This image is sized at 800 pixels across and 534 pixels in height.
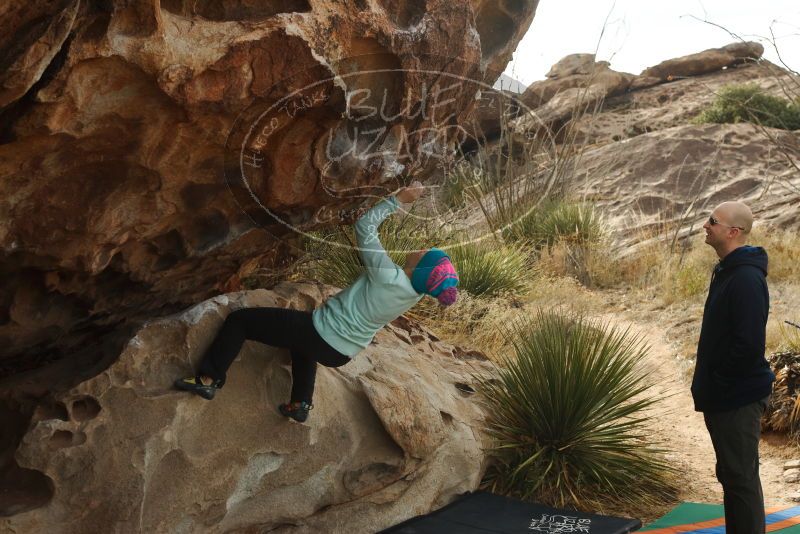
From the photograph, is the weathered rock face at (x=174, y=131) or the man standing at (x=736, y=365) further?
the man standing at (x=736, y=365)

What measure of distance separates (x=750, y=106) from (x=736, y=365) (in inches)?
587

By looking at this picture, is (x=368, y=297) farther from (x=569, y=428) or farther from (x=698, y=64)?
(x=698, y=64)

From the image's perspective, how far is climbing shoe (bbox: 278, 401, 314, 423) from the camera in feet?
14.1

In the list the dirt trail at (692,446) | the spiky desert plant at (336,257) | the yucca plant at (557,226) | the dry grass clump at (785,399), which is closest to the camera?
the dirt trail at (692,446)

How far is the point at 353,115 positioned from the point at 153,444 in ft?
5.92

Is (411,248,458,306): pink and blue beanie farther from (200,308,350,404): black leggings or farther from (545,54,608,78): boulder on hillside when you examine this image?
(545,54,608,78): boulder on hillside

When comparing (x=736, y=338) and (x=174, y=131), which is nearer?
(x=174, y=131)

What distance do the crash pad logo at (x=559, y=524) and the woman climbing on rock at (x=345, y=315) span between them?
5.17 feet

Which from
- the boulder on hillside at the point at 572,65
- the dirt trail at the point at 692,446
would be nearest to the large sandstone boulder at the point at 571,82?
the boulder on hillside at the point at 572,65

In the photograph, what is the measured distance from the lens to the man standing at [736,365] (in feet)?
13.1

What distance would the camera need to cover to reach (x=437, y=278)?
398cm

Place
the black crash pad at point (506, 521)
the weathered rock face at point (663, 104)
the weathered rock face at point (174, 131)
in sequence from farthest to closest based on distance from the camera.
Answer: the weathered rock face at point (663, 104) < the black crash pad at point (506, 521) < the weathered rock face at point (174, 131)

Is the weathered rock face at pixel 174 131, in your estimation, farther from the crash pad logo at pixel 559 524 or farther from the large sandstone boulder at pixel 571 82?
the large sandstone boulder at pixel 571 82

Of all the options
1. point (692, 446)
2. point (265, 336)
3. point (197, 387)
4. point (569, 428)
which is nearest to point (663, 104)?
point (692, 446)
